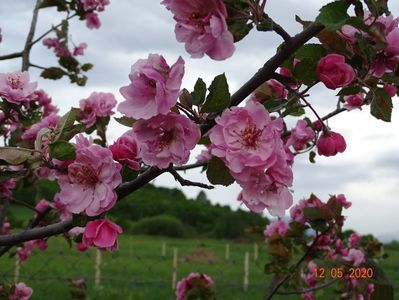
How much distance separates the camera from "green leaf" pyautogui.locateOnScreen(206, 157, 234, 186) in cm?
91

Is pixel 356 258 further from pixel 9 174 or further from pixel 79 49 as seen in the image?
pixel 79 49

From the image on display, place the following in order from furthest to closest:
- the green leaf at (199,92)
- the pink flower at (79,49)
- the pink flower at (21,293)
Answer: the pink flower at (79,49)
the pink flower at (21,293)
the green leaf at (199,92)

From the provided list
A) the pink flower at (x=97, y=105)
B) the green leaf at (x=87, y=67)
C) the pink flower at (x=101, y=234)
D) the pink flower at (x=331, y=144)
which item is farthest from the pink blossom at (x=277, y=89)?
the green leaf at (x=87, y=67)

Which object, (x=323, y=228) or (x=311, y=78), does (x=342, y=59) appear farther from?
(x=323, y=228)

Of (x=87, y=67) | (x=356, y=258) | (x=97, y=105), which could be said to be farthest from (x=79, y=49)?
(x=356, y=258)

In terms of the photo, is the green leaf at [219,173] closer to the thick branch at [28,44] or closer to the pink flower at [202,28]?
the pink flower at [202,28]

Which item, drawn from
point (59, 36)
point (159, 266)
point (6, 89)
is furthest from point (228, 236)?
point (6, 89)

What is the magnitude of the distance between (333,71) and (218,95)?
0.19 meters

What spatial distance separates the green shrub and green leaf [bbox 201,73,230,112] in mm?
19380

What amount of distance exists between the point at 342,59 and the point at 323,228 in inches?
61.5

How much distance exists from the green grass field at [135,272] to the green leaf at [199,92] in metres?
4.32

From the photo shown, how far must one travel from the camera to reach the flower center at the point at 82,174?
983mm

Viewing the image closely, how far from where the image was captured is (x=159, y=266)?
468 inches

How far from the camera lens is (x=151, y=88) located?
2.79 feet
